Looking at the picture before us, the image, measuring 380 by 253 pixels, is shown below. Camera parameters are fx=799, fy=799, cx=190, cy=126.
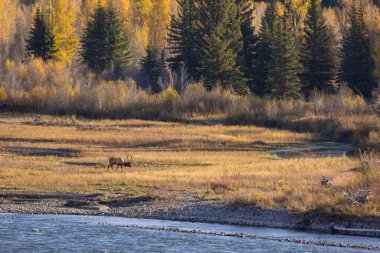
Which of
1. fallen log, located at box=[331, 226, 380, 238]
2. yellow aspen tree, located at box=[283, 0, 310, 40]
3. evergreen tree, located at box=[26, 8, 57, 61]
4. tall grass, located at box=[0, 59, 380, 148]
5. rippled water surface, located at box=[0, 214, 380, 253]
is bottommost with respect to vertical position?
rippled water surface, located at box=[0, 214, 380, 253]

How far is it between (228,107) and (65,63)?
80.3ft

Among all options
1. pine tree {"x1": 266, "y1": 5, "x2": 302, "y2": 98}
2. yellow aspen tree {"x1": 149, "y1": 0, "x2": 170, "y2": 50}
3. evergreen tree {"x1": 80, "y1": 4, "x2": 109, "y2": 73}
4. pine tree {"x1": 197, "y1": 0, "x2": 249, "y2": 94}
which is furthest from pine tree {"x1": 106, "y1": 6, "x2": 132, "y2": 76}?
yellow aspen tree {"x1": 149, "y1": 0, "x2": 170, "y2": 50}

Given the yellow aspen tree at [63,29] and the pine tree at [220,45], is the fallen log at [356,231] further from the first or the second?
the yellow aspen tree at [63,29]

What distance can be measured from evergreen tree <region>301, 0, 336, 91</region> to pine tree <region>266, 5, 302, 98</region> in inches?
158

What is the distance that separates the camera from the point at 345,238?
2394cm

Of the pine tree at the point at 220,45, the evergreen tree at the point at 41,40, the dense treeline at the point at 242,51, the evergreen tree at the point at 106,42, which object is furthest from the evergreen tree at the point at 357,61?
the evergreen tree at the point at 41,40

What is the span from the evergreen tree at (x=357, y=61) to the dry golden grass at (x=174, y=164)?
1851 cm

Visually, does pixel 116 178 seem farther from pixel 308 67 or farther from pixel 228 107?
pixel 308 67

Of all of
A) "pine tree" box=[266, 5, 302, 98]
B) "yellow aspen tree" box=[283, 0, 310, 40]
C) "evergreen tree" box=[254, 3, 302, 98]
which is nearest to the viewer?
"pine tree" box=[266, 5, 302, 98]

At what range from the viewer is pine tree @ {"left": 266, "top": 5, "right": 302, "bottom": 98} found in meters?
72.5

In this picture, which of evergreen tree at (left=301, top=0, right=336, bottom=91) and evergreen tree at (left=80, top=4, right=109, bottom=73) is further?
evergreen tree at (left=80, top=4, right=109, bottom=73)

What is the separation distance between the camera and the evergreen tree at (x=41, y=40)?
275 ft

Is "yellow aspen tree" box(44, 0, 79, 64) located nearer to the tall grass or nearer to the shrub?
the tall grass

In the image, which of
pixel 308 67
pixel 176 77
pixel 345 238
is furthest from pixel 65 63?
pixel 345 238
